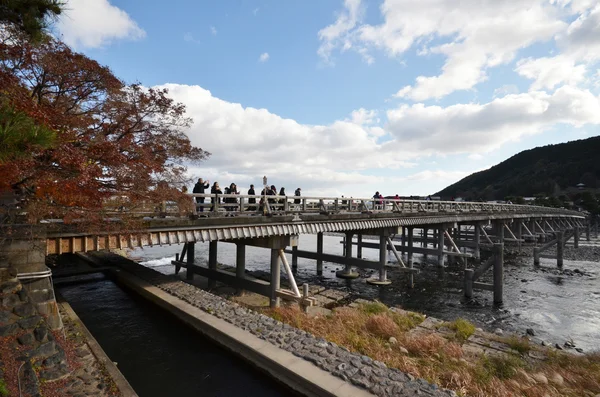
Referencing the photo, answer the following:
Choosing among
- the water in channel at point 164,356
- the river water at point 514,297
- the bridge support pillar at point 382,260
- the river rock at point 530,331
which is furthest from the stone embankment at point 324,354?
the bridge support pillar at point 382,260

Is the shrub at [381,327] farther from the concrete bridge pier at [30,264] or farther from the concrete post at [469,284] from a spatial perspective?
the concrete post at [469,284]

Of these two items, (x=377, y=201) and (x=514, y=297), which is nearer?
(x=514, y=297)

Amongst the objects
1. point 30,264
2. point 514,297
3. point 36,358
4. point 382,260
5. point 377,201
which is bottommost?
point 514,297

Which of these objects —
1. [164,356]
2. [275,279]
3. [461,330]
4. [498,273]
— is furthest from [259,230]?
[498,273]

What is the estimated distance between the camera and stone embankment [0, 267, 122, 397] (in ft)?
16.6

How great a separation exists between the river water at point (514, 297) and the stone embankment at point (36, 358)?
50.2 feet

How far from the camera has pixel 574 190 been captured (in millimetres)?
113375

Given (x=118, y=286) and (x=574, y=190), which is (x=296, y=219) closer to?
(x=118, y=286)

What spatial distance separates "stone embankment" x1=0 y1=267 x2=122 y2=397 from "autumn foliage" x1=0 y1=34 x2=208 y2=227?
198 cm

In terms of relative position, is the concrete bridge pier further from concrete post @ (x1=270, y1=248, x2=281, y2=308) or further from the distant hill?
the distant hill

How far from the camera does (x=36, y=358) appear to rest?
19.0 feet

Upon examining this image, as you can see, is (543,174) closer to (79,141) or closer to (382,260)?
(382,260)

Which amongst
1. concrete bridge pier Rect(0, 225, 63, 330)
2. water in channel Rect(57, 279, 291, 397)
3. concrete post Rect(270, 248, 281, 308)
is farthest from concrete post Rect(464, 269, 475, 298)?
concrete bridge pier Rect(0, 225, 63, 330)

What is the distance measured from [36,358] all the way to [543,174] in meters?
178
